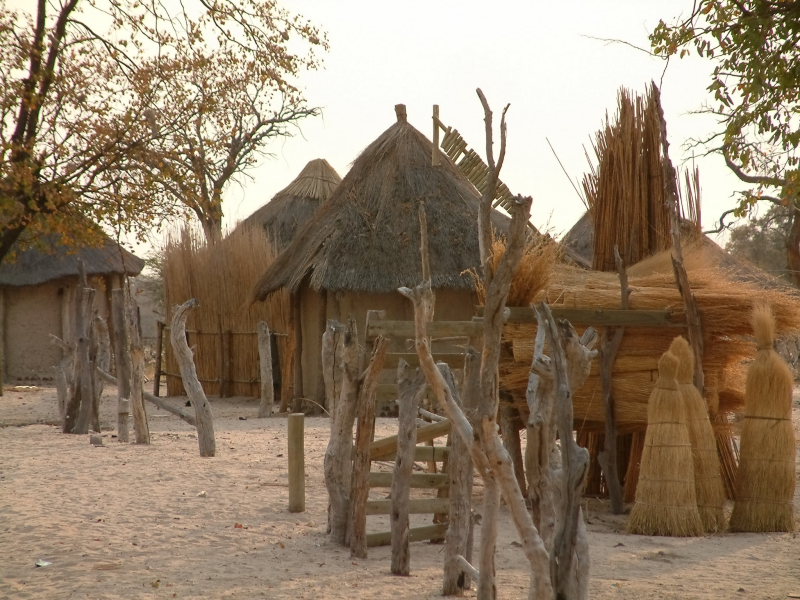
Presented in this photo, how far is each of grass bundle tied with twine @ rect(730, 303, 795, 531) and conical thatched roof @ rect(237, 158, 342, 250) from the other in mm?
12791

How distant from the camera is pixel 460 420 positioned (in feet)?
12.4

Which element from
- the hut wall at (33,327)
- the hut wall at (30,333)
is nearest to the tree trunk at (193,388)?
the hut wall at (33,327)

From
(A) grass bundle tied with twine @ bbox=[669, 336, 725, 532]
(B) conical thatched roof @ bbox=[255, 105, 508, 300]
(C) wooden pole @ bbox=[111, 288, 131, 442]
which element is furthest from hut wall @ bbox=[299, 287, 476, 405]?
(A) grass bundle tied with twine @ bbox=[669, 336, 725, 532]

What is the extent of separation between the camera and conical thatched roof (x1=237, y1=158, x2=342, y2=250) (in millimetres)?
19078

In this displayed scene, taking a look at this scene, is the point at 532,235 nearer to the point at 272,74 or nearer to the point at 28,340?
the point at 272,74

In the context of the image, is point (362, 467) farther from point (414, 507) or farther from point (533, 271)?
point (533, 271)

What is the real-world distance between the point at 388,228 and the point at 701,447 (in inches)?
296

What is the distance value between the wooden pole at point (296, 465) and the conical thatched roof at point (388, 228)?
6051mm

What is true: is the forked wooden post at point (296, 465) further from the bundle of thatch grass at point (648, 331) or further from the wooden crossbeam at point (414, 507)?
the bundle of thatch grass at point (648, 331)

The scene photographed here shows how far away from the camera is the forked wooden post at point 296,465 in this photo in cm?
671

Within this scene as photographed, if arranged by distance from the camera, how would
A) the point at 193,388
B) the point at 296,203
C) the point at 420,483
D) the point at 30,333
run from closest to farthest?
1. the point at 420,483
2. the point at 193,388
3. the point at 30,333
4. the point at 296,203

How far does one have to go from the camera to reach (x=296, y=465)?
671cm

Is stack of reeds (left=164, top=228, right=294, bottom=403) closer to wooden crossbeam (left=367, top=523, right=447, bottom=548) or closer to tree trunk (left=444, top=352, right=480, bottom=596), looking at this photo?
wooden crossbeam (left=367, top=523, right=447, bottom=548)

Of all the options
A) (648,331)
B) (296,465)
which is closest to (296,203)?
(296,465)
